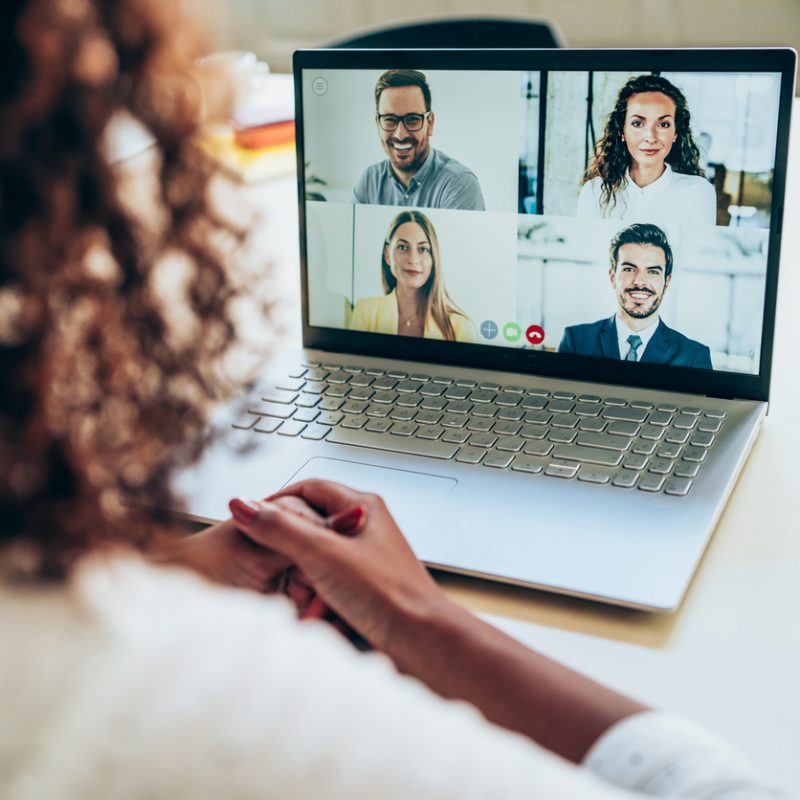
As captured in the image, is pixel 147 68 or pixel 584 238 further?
pixel 584 238

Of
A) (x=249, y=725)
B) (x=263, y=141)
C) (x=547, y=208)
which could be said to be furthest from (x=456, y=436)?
(x=263, y=141)

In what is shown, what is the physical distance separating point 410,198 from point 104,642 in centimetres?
69

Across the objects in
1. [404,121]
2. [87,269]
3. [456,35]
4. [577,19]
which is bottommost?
[87,269]

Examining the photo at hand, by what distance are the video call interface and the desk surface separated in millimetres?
198

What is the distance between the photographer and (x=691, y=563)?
2.13 feet

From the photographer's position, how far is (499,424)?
2.79ft

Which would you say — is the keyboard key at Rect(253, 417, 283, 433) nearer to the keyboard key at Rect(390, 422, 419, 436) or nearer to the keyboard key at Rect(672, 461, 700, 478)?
the keyboard key at Rect(390, 422, 419, 436)

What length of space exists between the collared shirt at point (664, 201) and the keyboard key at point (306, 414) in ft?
1.01

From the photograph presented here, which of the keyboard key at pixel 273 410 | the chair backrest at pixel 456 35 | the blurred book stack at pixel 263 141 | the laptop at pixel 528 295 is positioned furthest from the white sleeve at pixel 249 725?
the chair backrest at pixel 456 35

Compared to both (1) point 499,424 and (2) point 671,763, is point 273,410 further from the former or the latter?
(2) point 671,763

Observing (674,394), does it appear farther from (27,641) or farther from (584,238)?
(27,641)

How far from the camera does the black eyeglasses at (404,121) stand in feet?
3.09

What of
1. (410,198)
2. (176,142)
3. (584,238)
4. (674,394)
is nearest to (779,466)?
(674,394)

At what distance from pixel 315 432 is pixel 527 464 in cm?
19
